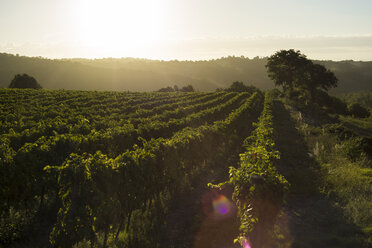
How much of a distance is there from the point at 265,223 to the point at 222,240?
1563 mm

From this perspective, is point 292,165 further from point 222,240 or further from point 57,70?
point 57,70

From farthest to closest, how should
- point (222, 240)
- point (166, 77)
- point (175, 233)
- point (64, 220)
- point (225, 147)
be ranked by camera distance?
point (166, 77)
point (225, 147)
point (175, 233)
point (222, 240)
point (64, 220)

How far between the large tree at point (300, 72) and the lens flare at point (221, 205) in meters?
50.1

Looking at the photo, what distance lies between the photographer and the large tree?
53656mm

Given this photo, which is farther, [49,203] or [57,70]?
[57,70]

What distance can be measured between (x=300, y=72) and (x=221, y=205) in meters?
53.3

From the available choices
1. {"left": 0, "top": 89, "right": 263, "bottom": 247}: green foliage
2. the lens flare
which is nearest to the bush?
{"left": 0, "top": 89, "right": 263, "bottom": 247}: green foliage

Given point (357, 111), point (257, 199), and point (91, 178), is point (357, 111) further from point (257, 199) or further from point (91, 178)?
point (91, 178)

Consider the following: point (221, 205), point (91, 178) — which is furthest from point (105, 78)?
point (91, 178)

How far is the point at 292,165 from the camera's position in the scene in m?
14.7

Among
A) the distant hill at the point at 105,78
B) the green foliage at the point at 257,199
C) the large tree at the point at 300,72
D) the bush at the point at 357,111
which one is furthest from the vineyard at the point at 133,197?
the distant hill at the point at 105,78

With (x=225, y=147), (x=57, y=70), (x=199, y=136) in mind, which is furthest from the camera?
(x=57, y=70)

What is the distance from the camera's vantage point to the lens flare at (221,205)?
367 inches

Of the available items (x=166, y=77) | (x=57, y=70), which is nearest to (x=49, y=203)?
(x=57, y=70)
